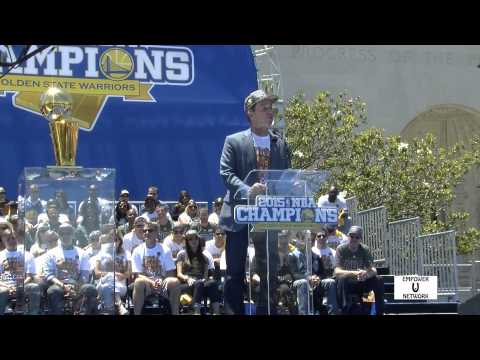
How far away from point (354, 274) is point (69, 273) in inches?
109

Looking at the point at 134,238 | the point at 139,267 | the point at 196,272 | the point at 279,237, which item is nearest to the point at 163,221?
the point at 134,238

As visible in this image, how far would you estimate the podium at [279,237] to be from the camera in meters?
7.85

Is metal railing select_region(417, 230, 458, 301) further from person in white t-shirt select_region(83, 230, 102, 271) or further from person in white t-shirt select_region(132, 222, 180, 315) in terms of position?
person in white t-shirt select_region(83, 230, 102, 271)

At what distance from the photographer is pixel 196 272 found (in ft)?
31.9

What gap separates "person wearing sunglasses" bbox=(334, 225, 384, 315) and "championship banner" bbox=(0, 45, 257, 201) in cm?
730

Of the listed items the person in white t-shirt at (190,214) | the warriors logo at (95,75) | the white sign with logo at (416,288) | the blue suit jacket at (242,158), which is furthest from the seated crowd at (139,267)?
the warriors logo at (95,75)

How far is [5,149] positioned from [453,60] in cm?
1628

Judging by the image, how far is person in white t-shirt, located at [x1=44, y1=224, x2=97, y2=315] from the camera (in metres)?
7.52

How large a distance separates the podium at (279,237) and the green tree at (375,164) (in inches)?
416
